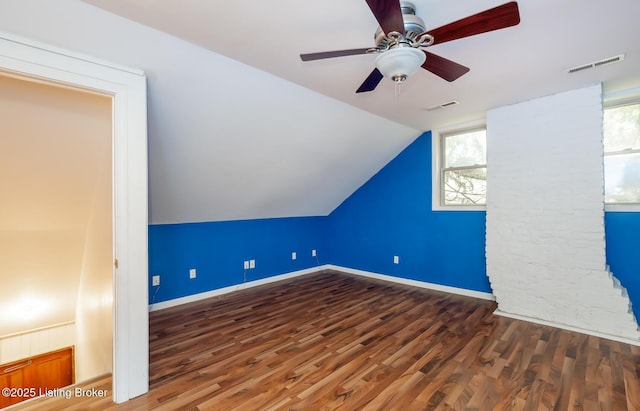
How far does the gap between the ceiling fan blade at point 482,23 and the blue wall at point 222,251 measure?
3.60m

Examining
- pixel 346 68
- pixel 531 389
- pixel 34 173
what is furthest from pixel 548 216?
pixel 34 173

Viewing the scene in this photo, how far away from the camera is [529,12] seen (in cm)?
177

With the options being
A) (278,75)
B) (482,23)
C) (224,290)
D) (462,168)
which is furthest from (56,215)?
(462,168)

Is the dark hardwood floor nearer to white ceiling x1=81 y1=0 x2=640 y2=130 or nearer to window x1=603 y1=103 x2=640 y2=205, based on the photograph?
window x1=603 y1=103 x2=640 y2=205

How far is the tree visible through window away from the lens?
4.08 metres

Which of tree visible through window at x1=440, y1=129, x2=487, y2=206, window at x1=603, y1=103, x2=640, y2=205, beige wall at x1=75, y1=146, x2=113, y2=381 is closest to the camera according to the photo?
beige wall at x1=75, y1=146, x2=113, y2=381

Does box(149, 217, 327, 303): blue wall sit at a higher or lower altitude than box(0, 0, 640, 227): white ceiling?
lower

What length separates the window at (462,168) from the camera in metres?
4.08

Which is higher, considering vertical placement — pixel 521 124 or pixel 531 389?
pixel 521 124

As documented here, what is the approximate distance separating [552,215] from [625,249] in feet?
2.39

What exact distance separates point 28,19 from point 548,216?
463 cm

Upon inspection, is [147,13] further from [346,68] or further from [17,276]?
[17,276]

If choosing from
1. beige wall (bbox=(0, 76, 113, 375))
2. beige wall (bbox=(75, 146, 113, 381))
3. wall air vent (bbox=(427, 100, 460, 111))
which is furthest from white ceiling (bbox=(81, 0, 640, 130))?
beige wall (bbox=(75, 146, 113, 381))

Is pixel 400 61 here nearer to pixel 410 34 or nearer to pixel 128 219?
pixel 410 34
